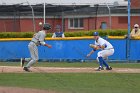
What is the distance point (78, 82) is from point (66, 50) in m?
9.73

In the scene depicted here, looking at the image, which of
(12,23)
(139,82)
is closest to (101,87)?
(139,82)

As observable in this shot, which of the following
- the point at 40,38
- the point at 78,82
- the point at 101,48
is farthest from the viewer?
the point at 101,48

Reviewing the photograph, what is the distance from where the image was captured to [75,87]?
1309 cm

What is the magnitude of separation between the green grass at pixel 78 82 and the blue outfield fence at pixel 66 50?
7.20 meters

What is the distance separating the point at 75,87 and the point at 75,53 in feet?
35.3

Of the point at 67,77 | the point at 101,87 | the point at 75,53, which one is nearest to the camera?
the point at 101,87

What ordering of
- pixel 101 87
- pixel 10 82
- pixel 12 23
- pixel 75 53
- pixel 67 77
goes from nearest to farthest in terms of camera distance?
pixel 101 87 → pixel 10 82 → pixel 67 77 → pixel 75 53 → pixel 12 23

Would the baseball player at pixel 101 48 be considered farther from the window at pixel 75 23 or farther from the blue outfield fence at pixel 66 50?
the window at pixel 75 23

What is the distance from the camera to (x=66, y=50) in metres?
23.9

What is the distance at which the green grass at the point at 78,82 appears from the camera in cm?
1268

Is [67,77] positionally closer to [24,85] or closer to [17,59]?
[24,85]

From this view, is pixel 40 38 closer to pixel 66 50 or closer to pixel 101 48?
pixel 101 48

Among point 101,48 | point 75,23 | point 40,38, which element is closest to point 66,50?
point 101,48

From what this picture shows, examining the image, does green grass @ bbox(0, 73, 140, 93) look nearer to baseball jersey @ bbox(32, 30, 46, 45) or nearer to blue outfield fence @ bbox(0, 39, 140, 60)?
baseball jersey @ bbox(32, 30, 46, 45)
